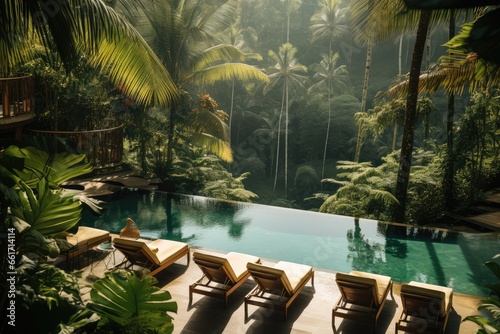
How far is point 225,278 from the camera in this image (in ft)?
24.6

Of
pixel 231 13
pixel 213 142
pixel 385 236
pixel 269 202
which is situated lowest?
pixel 269 202

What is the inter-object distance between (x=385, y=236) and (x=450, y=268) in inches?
80.3

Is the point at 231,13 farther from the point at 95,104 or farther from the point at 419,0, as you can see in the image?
the point at 419,0

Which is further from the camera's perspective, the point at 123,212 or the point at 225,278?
the point at 123,212

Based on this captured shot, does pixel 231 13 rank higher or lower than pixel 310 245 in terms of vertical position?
higher

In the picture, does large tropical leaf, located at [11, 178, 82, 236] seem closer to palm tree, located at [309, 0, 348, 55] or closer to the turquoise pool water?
the turquoise pool water

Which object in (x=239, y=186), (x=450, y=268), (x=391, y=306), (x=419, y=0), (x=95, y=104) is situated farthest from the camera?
(x=239, y=186)

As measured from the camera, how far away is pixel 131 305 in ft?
13.9

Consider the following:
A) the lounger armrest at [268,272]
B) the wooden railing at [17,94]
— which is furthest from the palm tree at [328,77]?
the lounger armrest at [268,272]

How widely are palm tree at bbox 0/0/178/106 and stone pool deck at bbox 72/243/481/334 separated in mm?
3057

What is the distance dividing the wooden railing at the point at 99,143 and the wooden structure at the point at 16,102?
907 millimetres

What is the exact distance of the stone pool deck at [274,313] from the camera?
22.0 ft

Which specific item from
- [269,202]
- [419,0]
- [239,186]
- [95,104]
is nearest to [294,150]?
[269,202]

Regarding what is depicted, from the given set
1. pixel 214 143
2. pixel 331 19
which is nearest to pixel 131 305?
pixel 214 143
